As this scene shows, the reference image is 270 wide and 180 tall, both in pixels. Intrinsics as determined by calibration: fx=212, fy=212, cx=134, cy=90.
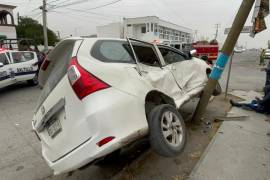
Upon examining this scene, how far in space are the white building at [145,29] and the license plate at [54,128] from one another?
66.4ft

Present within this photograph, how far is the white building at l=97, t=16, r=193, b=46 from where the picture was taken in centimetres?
2635

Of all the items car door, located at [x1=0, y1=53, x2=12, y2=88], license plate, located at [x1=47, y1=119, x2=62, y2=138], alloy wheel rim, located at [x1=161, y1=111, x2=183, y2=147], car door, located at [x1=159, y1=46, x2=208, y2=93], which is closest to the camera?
license plate, located at [x1=47, y1=119, x2=62, y2=138]

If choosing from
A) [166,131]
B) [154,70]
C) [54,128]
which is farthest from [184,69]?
[54,128]

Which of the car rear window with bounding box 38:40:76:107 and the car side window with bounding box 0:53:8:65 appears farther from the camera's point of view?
the car side window with bounding box 0:53:8:65

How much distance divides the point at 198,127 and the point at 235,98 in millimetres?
3081

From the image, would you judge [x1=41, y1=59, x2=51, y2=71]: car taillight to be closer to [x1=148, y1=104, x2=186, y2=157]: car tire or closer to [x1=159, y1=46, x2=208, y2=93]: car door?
[x1=148, y1=104, x2=186, y2=157]: car tire

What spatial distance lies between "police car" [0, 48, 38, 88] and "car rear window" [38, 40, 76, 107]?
6061mm

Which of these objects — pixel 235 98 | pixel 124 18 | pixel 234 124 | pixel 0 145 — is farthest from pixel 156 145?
pixel 124 18

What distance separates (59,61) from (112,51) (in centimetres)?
65

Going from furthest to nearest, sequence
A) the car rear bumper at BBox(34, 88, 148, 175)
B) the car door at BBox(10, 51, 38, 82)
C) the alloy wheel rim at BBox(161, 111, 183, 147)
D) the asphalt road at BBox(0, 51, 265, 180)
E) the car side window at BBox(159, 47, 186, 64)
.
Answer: the car door at BBox(10, 51, 38, 82), the car side window at BBox(159, 47, 186, 64), the asphalt road at BBox(0, 51, 265, 180), the alloy wheel rim at BBox(161, 111, 183, 147), the car rear bumper at BBox(34, 88, 148, 175)

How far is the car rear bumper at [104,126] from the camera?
1902mm

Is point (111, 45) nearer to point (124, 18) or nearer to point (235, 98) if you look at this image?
point (235, 98)

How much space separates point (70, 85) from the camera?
203 cm

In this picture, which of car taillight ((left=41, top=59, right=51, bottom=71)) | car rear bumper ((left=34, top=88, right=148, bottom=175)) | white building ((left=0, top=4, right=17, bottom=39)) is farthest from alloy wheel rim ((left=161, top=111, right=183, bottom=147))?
white building ((left=0, top=4, right=17, bottom=39))
